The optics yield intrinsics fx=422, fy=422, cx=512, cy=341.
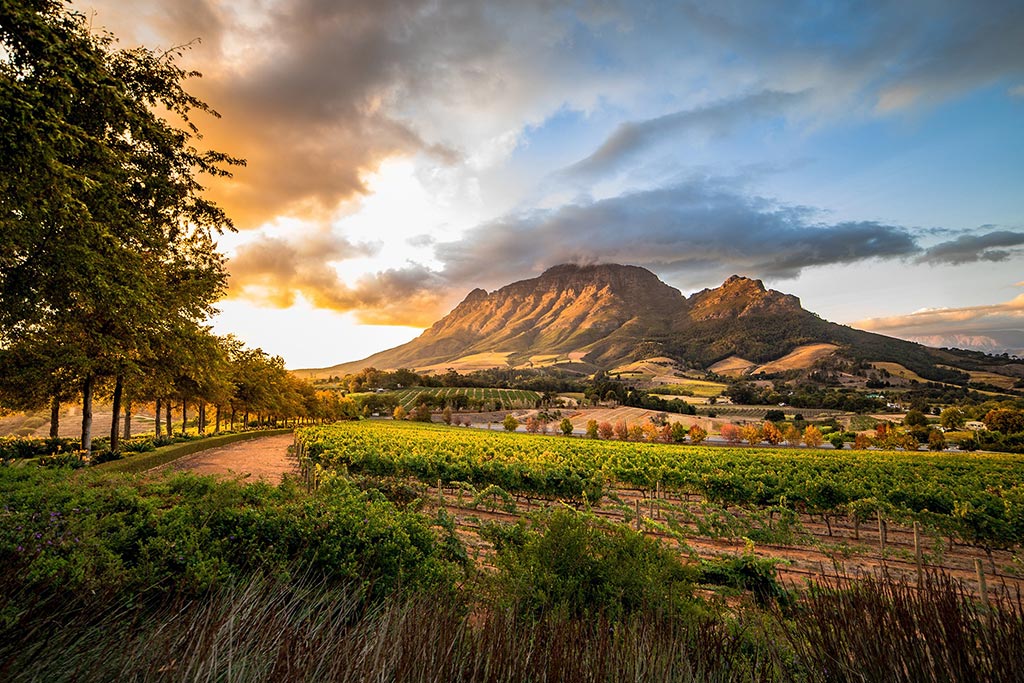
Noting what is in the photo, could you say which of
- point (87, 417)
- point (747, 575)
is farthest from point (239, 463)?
point (747, 575)

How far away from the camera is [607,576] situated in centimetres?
602

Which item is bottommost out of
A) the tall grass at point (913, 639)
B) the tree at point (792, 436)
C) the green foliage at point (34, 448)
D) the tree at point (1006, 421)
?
the tree at point (792, 436)

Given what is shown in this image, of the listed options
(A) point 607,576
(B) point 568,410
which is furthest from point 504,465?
(B) point 568,410

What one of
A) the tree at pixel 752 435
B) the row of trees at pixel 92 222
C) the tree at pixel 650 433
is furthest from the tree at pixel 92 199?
the tree at pixel 752 435

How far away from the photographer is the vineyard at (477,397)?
116m

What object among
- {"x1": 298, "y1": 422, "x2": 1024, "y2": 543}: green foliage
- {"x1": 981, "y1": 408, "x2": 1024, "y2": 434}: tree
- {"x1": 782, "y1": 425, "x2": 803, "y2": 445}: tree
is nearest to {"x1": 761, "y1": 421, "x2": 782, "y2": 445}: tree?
{"x1": 782, "y1": 425, "x2": 803, "y2": 445}: tree

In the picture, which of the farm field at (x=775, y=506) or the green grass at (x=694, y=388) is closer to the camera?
the farm field at (x=775, y=506)

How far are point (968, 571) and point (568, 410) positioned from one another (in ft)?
333

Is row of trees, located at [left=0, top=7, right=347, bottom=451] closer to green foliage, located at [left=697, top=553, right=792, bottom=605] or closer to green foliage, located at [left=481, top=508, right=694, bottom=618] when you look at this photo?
green foliage, located at [left=481, top=508, right=694, bottom=618]

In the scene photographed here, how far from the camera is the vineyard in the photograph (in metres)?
116

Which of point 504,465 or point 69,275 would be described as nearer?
point 69,275

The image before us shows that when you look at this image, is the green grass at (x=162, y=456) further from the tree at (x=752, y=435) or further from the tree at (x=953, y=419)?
the tree at (x=953, y=419)

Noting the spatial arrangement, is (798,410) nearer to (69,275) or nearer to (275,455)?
(275,455)

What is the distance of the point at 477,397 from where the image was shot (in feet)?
427
